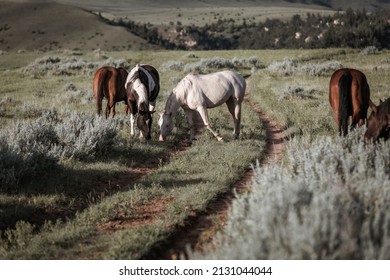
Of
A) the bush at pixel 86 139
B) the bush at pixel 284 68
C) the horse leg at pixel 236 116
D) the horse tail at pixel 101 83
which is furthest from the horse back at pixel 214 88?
the bush at pixel 284 68

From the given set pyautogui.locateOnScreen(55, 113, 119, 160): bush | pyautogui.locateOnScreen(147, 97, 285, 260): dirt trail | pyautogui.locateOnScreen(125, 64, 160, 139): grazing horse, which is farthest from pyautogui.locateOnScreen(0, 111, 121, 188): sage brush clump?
pyautogui.locateOnScreen(147, 97, 285, 260): dirt trail

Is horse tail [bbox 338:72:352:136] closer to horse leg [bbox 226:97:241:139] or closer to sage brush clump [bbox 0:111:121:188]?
horse leg [bbox 226:97:241:139]

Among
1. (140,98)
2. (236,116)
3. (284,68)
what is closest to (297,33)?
(284,68)

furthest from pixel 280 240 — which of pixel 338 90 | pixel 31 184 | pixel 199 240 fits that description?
pixel 338 90

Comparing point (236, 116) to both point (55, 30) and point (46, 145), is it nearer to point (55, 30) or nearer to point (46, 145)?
point (46, 145)

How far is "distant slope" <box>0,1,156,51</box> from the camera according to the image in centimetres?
9958

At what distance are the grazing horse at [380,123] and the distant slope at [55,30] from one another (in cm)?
9389

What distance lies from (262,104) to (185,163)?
8657mm

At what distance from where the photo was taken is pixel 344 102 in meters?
8.97

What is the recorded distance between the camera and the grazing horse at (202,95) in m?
11.0

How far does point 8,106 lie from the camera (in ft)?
57.4

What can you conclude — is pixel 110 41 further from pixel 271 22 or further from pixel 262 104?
pixel 262 104

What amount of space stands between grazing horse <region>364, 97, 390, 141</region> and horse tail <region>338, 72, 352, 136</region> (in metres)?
1.70

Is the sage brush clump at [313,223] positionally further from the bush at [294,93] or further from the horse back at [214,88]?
the bush at [294,93]
